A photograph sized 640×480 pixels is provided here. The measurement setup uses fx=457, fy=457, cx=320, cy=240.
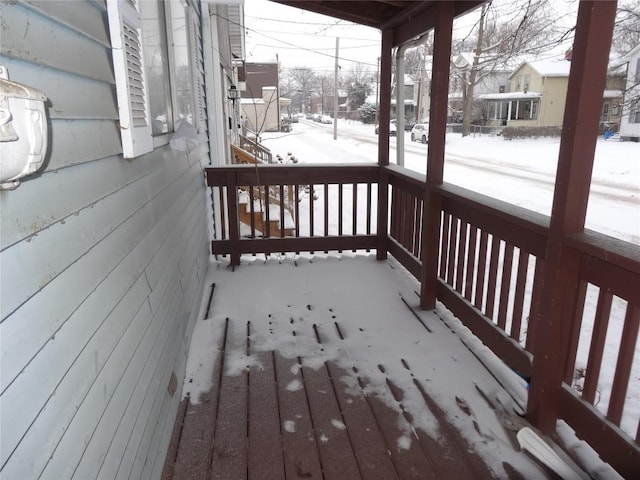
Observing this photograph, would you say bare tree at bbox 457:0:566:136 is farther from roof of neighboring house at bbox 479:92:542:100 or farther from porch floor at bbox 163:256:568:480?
roof of neighboring house at bbox 479:92:542:100

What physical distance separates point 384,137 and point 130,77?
10.4ft

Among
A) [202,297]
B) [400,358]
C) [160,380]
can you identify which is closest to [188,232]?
[202,297]

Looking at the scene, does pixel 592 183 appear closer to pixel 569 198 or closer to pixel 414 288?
pixel 414 288

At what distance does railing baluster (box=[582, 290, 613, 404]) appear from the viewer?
6.12 ft

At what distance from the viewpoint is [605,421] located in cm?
181

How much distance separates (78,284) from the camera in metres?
1.14

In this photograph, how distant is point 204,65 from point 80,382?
14.5 feet

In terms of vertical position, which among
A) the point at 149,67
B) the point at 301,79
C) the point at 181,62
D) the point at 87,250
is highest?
the point at 301,79

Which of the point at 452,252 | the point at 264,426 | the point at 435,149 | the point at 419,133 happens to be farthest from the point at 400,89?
the point at 419,133

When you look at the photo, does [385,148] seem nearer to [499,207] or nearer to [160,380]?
[499,207]

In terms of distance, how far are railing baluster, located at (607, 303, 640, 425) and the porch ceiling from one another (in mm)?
2418

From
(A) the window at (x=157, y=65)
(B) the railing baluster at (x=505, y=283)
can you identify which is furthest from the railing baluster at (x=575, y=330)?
(A) the window at (x=157, y=65)

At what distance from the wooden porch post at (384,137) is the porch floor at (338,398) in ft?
3.55

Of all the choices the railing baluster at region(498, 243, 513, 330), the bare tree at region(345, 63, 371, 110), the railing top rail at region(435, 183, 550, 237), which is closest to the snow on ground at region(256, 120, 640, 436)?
the railing top rail at region(435, 183, 550, 237)
